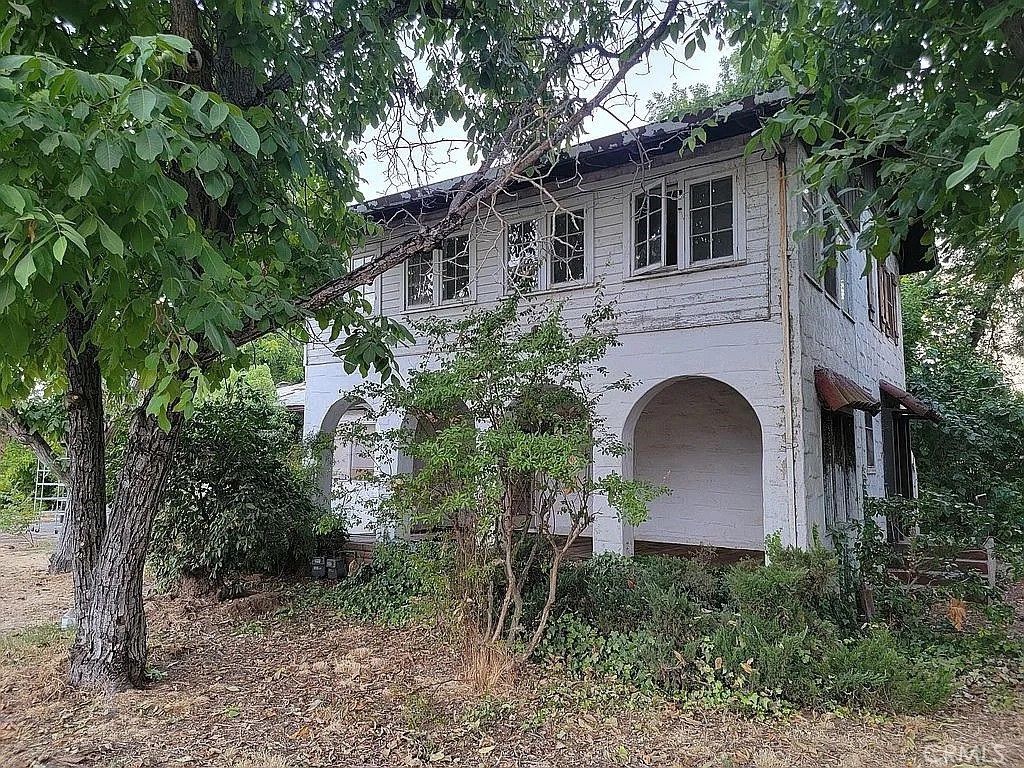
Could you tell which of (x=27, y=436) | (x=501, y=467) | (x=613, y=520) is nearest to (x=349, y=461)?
(x=613, y=520)

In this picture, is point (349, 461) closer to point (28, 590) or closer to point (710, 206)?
point (28, 590)

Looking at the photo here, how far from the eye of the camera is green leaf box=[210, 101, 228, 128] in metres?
3.00

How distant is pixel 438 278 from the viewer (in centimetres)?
1076

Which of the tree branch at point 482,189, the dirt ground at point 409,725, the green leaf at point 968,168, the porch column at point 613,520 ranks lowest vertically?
the dirt ground at point 409,725

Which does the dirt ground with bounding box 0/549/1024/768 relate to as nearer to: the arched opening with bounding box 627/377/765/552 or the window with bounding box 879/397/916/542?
the arched opening with bounding box 627/377/765/552

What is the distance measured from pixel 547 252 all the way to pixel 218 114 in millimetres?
6650

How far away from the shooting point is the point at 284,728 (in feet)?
16.1

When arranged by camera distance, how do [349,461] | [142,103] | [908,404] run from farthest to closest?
[349,461], [908,404], [142,103]

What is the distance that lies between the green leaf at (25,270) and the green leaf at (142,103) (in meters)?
0.69

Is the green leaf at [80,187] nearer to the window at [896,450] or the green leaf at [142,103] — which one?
the green leaf at [142,103]

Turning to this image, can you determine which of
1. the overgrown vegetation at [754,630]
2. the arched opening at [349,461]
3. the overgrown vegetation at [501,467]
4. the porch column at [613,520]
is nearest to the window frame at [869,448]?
the overgrown vegetation at [754,630]

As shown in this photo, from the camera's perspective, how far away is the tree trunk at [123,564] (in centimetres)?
543

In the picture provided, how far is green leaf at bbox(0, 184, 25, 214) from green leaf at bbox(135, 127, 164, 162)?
→ 472 millimetres

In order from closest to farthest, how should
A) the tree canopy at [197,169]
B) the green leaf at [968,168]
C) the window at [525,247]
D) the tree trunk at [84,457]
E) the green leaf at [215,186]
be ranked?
the tree canopy at [197,169] < the green leaf at [968,168] < the green leaf at [215,186] < the tree trunk at [84,457] < the window at [525,247]
